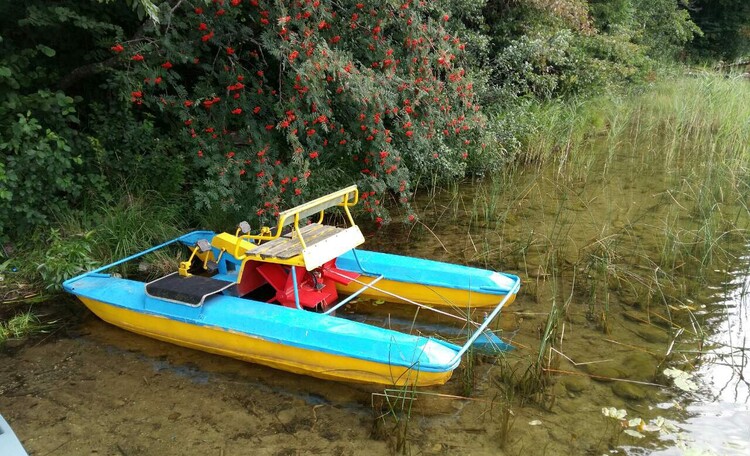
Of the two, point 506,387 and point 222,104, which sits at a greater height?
point 222,104

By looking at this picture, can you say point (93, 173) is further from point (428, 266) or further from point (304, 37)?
point (428, 266)

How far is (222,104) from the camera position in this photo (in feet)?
17.4

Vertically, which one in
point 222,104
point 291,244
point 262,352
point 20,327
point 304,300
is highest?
point 222,104

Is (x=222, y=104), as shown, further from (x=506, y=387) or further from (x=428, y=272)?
(x=506, y=387)

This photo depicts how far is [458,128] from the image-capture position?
636cm

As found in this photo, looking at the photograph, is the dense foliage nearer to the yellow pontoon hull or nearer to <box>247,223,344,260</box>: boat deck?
<box>247,223,344,260</box>: boat deck

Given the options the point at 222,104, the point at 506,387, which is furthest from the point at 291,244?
the point at 506,387

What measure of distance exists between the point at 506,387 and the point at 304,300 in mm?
1629

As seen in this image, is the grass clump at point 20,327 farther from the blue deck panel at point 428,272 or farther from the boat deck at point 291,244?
the blue deck panel at point 428,272

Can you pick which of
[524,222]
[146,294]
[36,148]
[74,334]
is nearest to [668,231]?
[524,222]

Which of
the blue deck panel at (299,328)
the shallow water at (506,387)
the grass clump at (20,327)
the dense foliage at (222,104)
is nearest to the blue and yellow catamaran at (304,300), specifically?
the blue deck panel at (299,328)

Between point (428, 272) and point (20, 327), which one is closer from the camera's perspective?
point (20, 327)

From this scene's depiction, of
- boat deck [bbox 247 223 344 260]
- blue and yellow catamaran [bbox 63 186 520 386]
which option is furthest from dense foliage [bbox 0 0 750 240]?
blue and yellow catamaran [bbox 63 186 520 386]

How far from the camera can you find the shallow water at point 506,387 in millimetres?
3305
